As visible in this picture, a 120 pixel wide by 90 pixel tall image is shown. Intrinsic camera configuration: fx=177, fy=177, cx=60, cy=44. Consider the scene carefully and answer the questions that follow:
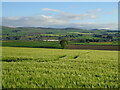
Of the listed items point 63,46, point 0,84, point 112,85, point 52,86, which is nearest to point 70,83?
point 52,86

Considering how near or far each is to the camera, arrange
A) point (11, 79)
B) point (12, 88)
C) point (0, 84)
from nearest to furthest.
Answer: point (12, 88)
point (0, 84)
point (11, 79)

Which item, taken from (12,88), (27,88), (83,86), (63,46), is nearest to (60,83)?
(83,86)

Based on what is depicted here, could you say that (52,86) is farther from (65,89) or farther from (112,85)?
(112,85)

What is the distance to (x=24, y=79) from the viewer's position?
15.7ft

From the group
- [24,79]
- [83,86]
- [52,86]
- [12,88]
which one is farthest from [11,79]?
[83,86]

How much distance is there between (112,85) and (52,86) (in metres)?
1.52

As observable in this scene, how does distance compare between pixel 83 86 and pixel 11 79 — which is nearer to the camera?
pixel 83 86

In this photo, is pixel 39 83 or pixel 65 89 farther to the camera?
pixel 39 83

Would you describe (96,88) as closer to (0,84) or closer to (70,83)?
(70,83)

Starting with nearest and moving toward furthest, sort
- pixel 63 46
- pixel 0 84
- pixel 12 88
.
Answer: pixel 12 88, pixel 0 84, pixel 63 46

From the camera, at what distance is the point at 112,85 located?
14.6 ft

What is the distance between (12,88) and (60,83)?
45.9 inches

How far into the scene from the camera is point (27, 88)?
409cm

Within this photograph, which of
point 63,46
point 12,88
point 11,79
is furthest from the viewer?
point 63,46
